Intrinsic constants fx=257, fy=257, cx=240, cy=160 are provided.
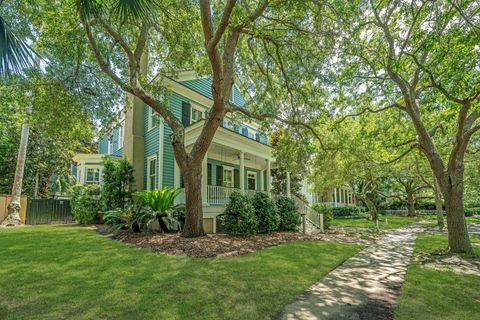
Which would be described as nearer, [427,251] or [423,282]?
[423,282]

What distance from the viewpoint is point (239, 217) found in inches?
396

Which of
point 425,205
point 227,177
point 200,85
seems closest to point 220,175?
point 227,177

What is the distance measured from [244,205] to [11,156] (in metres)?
19.8

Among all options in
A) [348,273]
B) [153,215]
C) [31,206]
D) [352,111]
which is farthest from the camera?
[31,206]

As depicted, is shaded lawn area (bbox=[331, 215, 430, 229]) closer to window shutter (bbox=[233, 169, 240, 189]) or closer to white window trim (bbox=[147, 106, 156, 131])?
window shutter (bbox=[233, 169, 240, 189])

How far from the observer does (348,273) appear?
227 inches

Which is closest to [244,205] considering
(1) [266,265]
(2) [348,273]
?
(1) [266,265]

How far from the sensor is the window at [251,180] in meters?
17.8

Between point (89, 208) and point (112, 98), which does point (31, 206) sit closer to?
point (89, 208)

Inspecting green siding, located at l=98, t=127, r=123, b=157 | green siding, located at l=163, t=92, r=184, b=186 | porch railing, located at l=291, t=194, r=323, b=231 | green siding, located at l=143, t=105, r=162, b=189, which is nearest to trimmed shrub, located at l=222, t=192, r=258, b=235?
green siding, located at l=163, t=92, r=184, b=186

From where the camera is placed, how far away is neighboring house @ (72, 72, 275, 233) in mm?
11877

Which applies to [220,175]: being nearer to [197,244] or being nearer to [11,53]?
[197,244]

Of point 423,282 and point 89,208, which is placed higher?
point 89,208

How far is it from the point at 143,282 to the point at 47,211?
14795 millimetres
